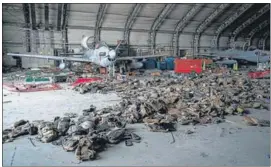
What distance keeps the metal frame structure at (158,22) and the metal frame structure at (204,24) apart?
487 cm

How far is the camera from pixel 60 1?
768 inches

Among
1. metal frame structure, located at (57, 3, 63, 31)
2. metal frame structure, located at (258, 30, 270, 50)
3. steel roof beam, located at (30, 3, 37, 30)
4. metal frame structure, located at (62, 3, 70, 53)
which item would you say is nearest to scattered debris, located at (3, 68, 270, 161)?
metal frame structure, located at (57, 3, 63, 31)

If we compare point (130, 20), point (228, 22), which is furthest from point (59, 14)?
point (228, 22)

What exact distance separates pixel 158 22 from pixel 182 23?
2649 millimetres

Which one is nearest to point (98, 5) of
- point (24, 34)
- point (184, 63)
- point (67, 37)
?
point (67, 37)

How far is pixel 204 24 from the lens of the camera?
1065 inches

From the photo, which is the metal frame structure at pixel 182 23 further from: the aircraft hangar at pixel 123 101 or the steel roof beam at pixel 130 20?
the steel roof beam at pixel 130 20

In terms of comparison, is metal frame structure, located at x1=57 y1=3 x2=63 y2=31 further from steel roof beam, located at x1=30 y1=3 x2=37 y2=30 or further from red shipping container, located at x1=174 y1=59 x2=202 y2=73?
red shipping container, located at x1=174 y1=59 x2=202 y2=73

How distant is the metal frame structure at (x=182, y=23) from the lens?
2356 cm

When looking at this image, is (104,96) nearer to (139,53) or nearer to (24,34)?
(24,34)

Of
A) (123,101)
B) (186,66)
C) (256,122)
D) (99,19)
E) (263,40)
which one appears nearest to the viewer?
(256,122)

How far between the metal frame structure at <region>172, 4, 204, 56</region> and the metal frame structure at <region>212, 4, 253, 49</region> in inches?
189

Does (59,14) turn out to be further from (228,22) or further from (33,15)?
(228,22)

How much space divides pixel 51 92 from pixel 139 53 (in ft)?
52.4
